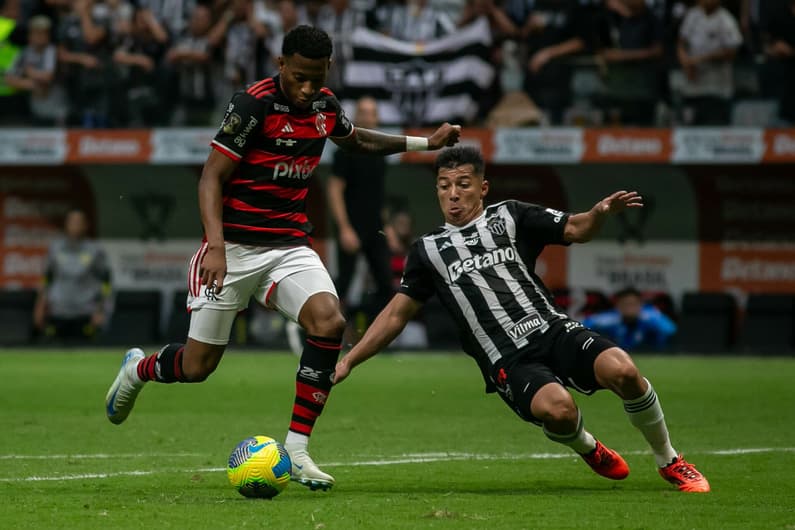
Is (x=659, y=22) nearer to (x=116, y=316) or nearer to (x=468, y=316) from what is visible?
(x=116, y=316)

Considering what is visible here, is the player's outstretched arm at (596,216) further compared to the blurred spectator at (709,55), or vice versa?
the blurred spectator at (709,55)

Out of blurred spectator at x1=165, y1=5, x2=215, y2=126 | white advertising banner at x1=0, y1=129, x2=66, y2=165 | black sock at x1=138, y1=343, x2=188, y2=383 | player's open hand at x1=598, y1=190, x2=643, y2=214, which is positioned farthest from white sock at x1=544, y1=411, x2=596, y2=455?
white advertising banner at x1=0, y1=129, x2=66, y2=165

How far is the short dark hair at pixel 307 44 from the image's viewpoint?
7117 mm

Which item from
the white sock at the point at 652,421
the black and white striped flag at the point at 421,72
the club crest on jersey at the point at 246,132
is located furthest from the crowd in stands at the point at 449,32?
the white sock at the point at 652,421

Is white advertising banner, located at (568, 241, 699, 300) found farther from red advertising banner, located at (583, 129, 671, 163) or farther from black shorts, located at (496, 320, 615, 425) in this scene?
black shorts, located at (496, 320, 615, 425)

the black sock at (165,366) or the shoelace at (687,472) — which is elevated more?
the black sock at (165,366)

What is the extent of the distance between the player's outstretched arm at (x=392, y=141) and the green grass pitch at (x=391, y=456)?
1.77 metres

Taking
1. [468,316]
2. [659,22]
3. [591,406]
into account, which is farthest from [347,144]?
[659,22]

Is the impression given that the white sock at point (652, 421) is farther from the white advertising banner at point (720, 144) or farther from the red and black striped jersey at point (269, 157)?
the white advertising banner at point (720, 144)

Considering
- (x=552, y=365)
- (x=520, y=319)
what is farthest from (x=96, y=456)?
(x=552, y=365)

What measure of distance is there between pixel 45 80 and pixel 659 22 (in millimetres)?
7980

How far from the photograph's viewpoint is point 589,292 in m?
18.9

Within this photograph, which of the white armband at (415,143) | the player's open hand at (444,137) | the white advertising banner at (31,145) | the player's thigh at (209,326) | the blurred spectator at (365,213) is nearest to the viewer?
the player's thigh at (209,326)

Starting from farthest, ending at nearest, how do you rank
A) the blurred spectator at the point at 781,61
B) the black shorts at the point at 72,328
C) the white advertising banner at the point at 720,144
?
1. the black shorts at the point at 72,328
2. the white advertising banner at the point at 720,144
3. the blurred spectator at the point at 781,61
